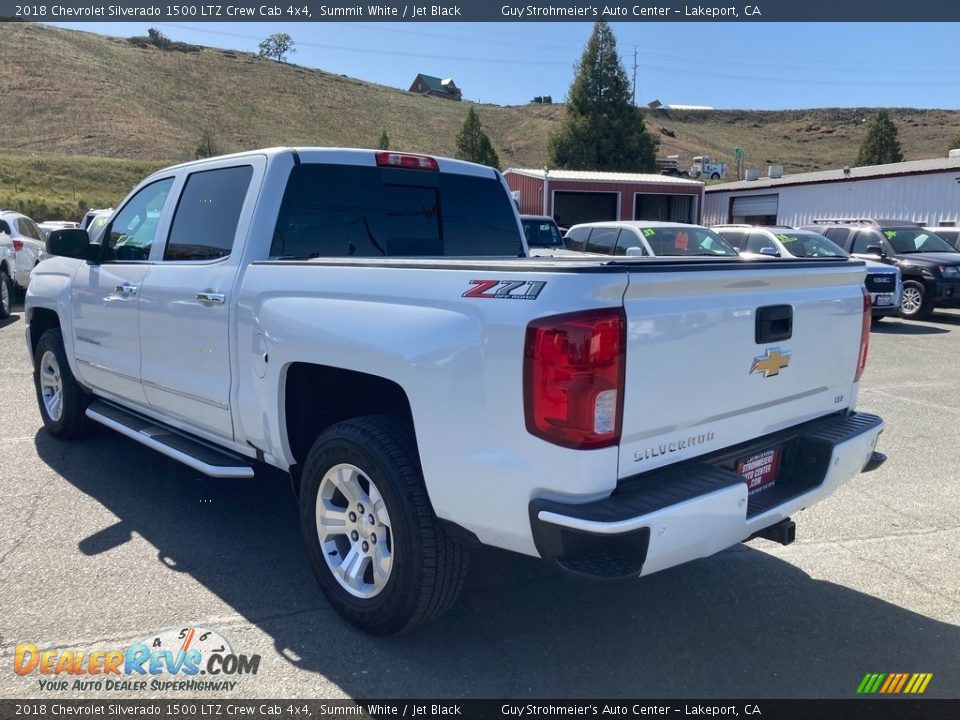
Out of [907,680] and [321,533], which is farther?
[321,533]

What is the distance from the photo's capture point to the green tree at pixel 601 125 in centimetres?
4288

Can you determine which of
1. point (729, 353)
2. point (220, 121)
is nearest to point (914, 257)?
point (729, 353)

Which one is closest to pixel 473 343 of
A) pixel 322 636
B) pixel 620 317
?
pixel 620 317

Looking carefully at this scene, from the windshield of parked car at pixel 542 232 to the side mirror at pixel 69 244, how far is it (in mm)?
11061

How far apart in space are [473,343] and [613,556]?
86 centimetres

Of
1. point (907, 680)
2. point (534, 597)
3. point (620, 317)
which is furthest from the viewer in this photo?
point (534, 597)

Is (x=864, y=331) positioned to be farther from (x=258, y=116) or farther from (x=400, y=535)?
(x=258, y=116)

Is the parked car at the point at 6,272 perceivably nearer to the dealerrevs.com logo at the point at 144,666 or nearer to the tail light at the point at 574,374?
the dealerrevs.com logo at the point at 144,666

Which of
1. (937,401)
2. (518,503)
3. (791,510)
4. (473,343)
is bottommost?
(937,401)

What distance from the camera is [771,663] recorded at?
3031 mm

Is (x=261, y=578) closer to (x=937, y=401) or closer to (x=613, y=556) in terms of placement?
(x=613, y=556)

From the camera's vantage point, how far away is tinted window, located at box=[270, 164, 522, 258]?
155 inches

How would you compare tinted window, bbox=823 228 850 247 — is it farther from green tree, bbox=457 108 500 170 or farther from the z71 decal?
green tree, bbox=457 108 500 170

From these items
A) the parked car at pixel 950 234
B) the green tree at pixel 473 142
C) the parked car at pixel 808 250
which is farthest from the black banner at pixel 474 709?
the green tree at pixel 473 142
